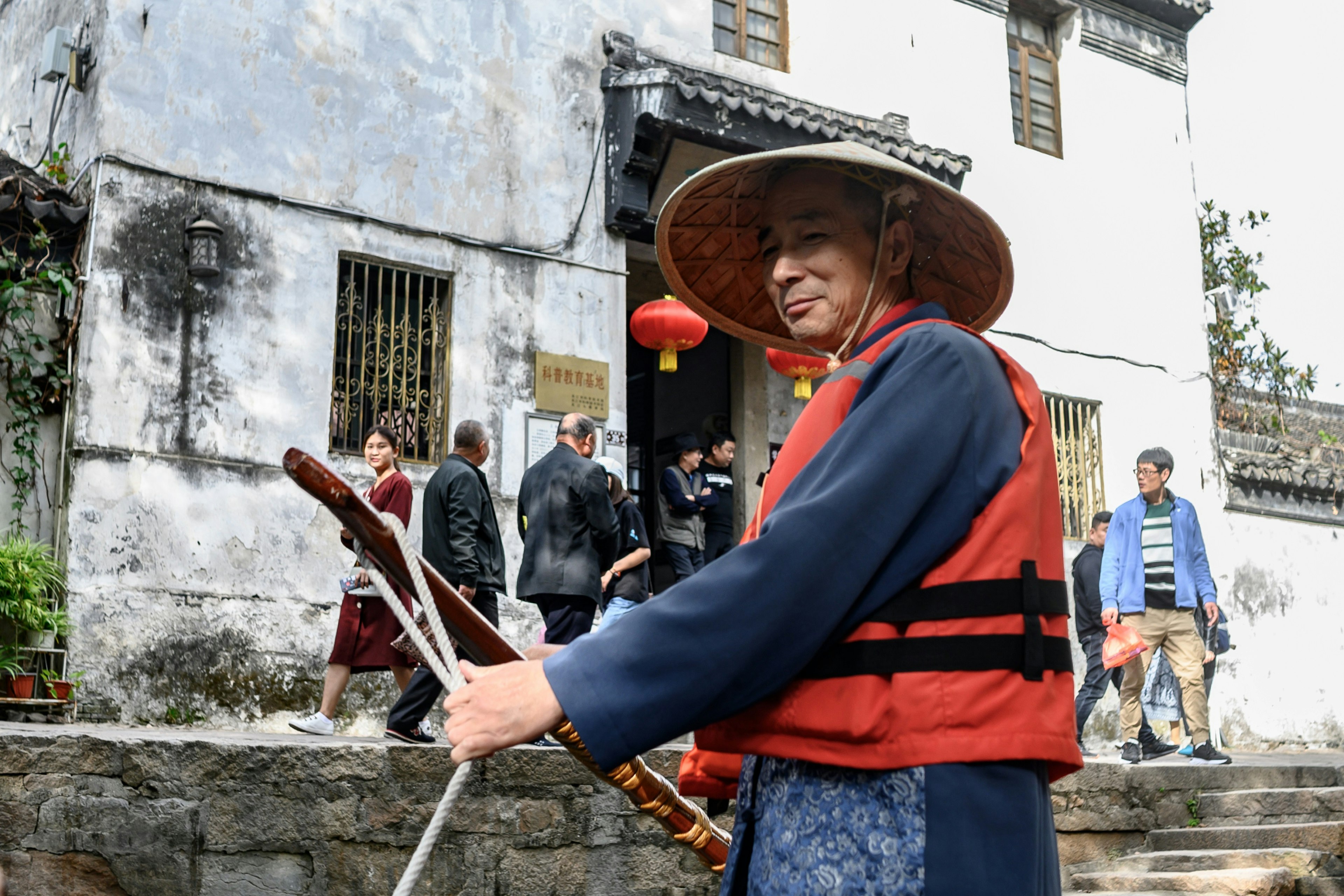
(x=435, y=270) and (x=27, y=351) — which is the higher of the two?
(x=435, y=270)

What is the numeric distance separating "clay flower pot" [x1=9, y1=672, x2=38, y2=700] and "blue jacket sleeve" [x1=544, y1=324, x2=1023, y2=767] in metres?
6.42

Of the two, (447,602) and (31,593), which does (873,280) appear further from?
(31,593)

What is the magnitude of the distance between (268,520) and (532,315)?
2449 millimetres

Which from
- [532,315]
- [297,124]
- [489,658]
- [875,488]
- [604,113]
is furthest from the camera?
[604,113]

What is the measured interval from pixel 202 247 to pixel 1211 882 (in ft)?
21.5

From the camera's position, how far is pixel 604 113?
10258 mm

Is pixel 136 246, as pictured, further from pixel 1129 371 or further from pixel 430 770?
pixel 1129 371

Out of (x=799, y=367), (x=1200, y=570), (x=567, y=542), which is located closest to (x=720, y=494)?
(x=799, y=367)

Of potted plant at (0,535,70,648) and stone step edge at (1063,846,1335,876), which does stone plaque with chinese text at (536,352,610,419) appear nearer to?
potted plant at (0,535,70,648)

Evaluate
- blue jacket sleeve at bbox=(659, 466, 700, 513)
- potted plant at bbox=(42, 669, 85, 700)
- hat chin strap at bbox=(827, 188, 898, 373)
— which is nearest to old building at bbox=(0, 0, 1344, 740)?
potted plant at bbox=(42, 669, 85, 700)

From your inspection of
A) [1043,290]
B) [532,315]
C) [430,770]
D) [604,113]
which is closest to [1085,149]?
[1043,290]

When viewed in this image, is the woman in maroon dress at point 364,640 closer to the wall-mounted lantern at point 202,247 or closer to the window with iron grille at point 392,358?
the window with iron grille at point 392,358

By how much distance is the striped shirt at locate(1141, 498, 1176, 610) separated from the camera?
25.5 ft

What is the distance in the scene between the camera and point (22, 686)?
706 cm
